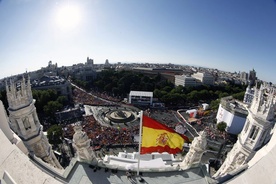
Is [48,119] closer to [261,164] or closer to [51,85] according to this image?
[51,85]

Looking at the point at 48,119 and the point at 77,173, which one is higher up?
the point at 77,173

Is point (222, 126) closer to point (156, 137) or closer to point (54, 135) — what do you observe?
point (156, 137)

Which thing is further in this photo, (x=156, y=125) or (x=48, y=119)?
(x=48, y=119)

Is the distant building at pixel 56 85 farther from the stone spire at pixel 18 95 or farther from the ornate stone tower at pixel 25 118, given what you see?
the stone spire at pixel 18 95

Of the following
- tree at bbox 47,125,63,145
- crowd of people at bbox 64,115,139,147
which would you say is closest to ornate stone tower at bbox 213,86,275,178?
crowd of people at bbox 64,115,139,147

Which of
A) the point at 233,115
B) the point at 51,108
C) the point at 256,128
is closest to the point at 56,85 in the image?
the point at 51,108

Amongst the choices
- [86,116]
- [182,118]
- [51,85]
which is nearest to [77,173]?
[86,116]

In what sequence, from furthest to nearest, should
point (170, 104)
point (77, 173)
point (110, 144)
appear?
point (170, 104) → point (110, 144) → point (77, 173)

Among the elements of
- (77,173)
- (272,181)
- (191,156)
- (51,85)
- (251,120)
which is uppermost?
(272,181)
